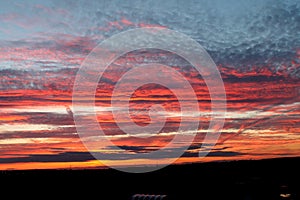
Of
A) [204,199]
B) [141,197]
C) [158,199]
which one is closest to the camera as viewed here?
[158,199]

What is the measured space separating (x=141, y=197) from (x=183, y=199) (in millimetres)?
5163

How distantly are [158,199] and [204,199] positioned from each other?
10406 millimetres

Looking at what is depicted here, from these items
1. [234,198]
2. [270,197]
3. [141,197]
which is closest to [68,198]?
[141,197]

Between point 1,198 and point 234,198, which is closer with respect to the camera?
point 234,198

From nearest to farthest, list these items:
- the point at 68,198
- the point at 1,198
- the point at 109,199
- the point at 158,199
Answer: the point at 158,199
the point at 109,199
the point at 68,198
the point at 1,198

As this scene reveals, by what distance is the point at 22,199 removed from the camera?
2638 inches

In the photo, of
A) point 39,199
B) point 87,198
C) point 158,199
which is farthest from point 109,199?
point 158,199

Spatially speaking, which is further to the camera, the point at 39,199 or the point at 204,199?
the point at 39,199

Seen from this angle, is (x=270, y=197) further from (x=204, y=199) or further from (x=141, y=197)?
(x=141, y=197)

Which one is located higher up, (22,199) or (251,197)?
(22,199)

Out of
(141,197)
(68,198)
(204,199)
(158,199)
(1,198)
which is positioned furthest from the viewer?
(1,198)

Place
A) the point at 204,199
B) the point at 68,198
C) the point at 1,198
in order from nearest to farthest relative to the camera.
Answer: the point at 204,199
the point at 68,198
the point at 1,198

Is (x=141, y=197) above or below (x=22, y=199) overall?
below

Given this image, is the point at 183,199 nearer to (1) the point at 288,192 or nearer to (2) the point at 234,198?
(2) the point at 234,198
